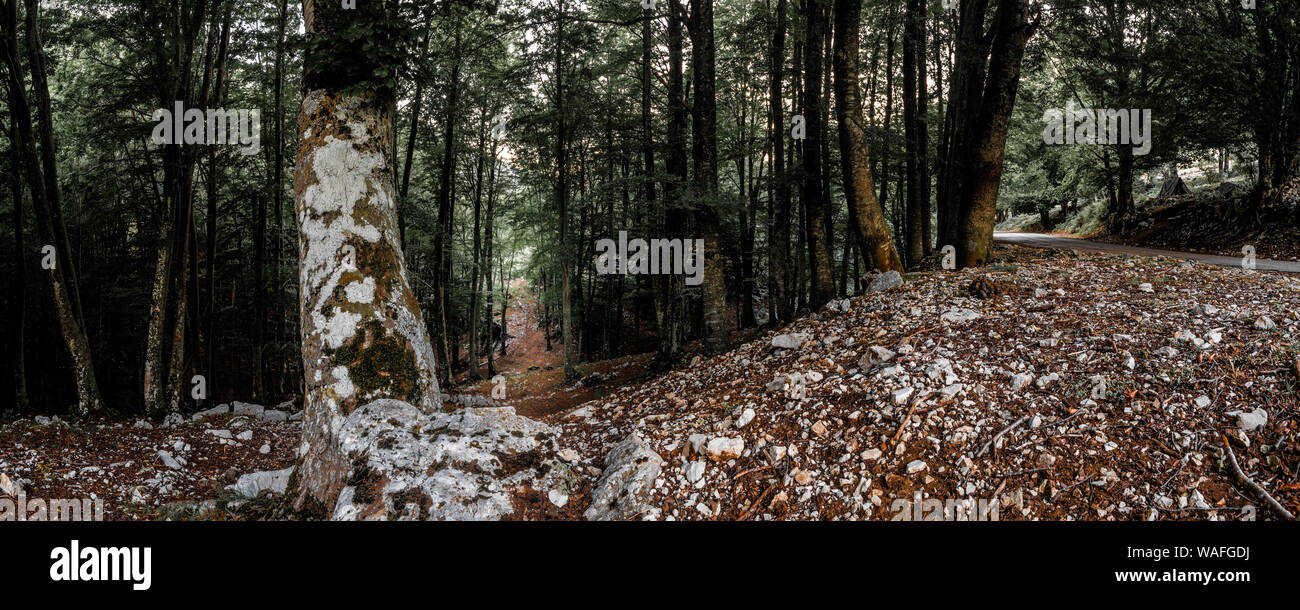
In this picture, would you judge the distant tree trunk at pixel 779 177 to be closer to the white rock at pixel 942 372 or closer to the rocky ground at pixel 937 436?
the rocky ground at pixel 937 436

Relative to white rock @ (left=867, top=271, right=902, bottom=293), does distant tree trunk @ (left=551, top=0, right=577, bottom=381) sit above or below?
above

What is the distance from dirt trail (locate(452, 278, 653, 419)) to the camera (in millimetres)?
11404

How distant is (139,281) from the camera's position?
16672 millimetres

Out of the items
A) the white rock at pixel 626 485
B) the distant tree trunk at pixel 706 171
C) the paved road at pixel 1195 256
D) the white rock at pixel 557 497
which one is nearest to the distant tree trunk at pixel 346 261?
the white rock at pixel 557 497

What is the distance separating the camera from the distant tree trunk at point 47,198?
290 inches

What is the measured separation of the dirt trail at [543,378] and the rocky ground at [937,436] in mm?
5268

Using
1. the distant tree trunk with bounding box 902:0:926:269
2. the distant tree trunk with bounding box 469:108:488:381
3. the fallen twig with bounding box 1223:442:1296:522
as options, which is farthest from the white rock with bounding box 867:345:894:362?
the distant tree trunk with bounding box 469:108:488:381

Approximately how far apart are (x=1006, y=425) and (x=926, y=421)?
0.47 meters

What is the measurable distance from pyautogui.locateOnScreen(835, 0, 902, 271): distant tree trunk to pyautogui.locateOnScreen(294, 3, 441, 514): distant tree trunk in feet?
20.2

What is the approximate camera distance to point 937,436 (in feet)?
11.1

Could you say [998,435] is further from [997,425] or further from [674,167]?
[674,167]

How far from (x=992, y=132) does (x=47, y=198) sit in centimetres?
1428

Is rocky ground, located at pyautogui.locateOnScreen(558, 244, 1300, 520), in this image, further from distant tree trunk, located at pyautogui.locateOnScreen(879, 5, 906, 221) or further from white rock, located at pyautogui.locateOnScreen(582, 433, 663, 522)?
distant tree trunk, located at pyautogui.locateOnScreen(879, 5, 906, 221)

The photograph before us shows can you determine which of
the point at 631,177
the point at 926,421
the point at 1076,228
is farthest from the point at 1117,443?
the point at 1076,228
